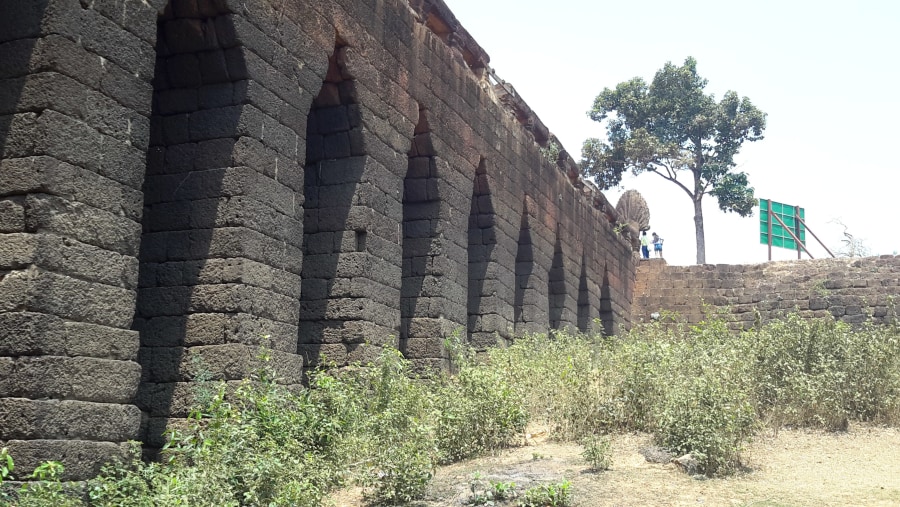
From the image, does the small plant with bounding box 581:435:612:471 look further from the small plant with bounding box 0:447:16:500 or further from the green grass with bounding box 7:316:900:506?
the small plant with bounding box 0:447:16:500

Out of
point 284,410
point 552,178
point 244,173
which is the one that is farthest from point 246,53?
point 552,178

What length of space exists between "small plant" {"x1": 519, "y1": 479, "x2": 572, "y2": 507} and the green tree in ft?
104

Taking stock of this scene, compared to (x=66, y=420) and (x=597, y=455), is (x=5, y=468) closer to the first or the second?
(x=66, y=420)

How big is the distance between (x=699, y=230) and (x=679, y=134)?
414 cm

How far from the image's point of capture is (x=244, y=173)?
7383 millimetres

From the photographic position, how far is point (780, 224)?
3250 centimetres

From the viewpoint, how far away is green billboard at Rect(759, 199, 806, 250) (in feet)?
105

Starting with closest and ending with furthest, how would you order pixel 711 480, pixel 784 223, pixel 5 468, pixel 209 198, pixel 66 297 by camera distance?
1. pixel 5 468
2. pixel 66 297
3. pixel 711 480
4. pixel 209 198
5. pixel 784 223

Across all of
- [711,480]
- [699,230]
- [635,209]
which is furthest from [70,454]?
[699,230]

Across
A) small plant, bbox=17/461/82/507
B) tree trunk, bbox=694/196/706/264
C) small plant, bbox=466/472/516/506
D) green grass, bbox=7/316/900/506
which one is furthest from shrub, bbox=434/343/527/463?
tree trunk, bbox=694/196/706/264

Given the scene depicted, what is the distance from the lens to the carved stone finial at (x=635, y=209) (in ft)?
89.1

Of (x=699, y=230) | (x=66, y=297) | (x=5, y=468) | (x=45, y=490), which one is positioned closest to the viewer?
(x=5, y=468)

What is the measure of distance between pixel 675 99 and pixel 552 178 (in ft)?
74.6

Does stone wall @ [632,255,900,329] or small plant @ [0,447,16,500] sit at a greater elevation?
stone wall @ [632,255,900,329]
